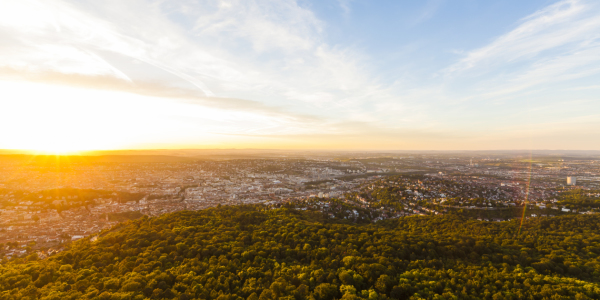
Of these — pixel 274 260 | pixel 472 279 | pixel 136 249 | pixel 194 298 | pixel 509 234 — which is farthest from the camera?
pixel 509 234

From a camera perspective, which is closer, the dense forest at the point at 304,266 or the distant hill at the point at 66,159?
the dense forest at the point at 304,266

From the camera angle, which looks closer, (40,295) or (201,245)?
(40,295)

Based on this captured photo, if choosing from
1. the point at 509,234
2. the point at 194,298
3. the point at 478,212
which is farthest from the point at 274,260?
the point at 478,212

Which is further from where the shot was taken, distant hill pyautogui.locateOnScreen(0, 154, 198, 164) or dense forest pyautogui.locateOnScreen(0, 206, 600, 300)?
distant hill pyautogui.locateOnScreen(0, 154, 198, 164)

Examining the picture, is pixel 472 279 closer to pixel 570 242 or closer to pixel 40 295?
pixel 570 242

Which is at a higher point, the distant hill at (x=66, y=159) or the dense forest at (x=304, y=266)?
the distant hill at (x=66, y=159)

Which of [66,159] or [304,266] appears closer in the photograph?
[304,266]

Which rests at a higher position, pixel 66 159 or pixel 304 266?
pixel 66 159

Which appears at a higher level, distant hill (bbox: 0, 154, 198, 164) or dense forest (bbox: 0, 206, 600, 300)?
distant hill (bbox: 0, 154, 198, 164)
